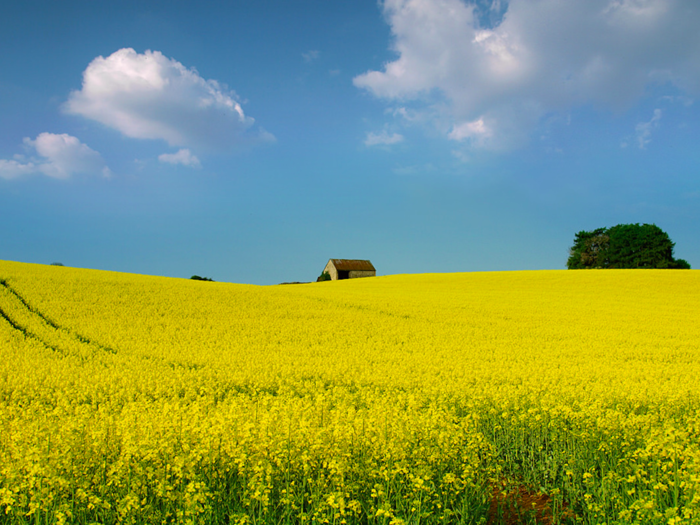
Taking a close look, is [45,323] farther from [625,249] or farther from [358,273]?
[625,249]

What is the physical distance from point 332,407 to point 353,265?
56.7 metres

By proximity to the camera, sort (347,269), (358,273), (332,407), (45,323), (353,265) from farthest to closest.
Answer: (353,265), (358,273), (347,269), (45,323), (332,407)

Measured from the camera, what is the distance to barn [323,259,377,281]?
204ft

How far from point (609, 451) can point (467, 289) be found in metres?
27.3

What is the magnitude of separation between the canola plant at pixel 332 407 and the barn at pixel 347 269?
128 feet

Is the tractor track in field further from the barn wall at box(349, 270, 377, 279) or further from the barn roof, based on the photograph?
the barn wall at box(349, 270, 377, 279)

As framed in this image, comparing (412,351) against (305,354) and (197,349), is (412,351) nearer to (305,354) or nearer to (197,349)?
(305,354)

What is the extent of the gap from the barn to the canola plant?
128ft

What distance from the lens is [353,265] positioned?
64.3 metres

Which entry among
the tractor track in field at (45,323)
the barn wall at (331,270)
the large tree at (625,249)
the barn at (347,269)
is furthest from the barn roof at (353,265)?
the tractor track in field at (45,323)

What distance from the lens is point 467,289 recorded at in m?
31.9

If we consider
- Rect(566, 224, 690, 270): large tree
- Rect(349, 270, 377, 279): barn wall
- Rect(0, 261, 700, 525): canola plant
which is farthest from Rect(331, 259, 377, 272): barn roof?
Rect(0, 261, 700, 525): canola plant

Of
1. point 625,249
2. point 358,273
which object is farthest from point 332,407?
point 625,249

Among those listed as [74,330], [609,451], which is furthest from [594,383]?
[74,330]
